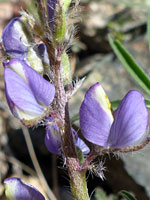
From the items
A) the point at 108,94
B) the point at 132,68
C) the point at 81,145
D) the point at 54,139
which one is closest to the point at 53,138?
the point at 54,139

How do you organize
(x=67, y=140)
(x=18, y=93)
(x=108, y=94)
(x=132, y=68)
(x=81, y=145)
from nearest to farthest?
(x=18, y=93) < (x=67, y=140) < (x=81, y=145) < (x=132, y=68) < (x=108, y=94)

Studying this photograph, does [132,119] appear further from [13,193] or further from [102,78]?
[102,78]

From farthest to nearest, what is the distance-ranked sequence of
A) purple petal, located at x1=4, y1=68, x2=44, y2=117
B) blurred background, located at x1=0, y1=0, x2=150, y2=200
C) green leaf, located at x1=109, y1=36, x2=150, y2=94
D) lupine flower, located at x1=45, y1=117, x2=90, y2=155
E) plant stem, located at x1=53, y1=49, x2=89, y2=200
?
blurred background, located at x1=0, y1=0, x2=150, y2=200 → green leaf, located at x1=109, y1=36, x2=150, y2=94 → lupine flower, located at x1=45, y1=117, x2=90, y2=155 → plant stem, located at x1=53, y1=49, x2=89, y2=200 → purple petal, located at x1=4, y1=68, x2=44, y2=117

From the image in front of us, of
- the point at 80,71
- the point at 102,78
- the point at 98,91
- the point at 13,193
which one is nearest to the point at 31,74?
the point at 98,91

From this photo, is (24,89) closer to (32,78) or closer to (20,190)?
(32,78)

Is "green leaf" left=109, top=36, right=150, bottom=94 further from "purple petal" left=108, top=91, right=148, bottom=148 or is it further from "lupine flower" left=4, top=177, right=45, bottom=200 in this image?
"lupine flower" left=4, top=177, right=45, bottom=200

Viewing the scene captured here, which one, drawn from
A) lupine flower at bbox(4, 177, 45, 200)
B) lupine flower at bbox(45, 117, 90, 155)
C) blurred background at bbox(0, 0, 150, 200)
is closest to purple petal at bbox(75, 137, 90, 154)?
lupine flower at bbox(45, 117, 90, 155)
